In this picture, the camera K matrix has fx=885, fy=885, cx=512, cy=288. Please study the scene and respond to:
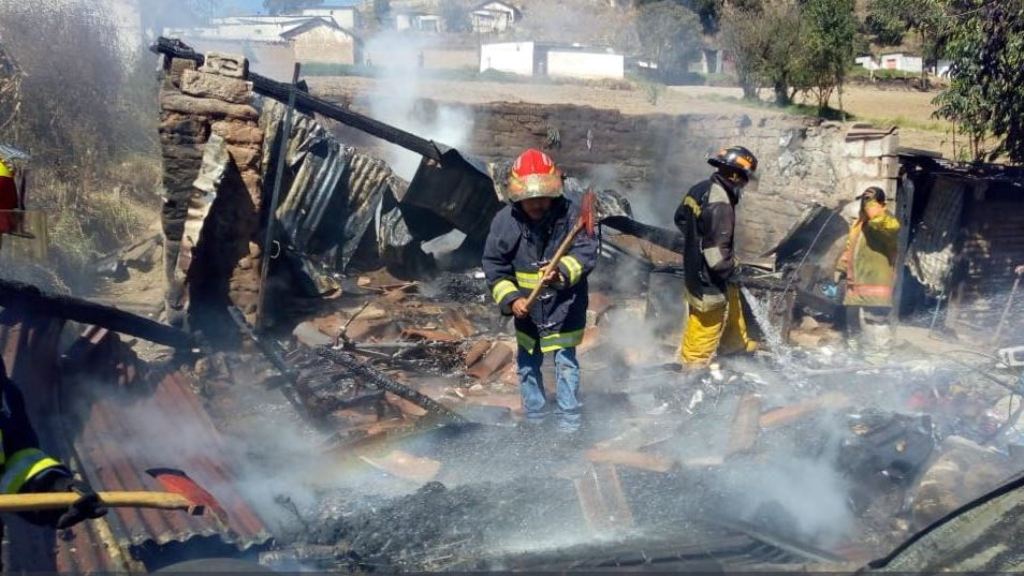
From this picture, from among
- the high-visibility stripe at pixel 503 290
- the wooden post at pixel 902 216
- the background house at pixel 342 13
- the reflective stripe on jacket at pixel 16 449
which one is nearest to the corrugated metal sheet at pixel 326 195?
the high-visibility stripe at pixel 503 290

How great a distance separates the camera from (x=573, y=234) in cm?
531

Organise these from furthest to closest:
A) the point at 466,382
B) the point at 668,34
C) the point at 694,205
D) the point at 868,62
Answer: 1. the point at 868,62
2. the point at 668,34
3. the point at 466,382
4. the point at 694,205

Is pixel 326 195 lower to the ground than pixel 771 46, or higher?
lower

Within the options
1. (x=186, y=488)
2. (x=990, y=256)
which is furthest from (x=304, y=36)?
(x=186, y=488)

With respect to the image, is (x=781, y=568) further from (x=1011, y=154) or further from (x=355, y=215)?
(x=1011, y=154)

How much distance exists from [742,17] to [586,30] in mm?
21597

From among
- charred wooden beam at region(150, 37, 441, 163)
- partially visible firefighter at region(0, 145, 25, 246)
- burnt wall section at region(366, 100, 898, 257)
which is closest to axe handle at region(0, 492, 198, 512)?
partially visible firefighter at region(0, 145, 25, 246)

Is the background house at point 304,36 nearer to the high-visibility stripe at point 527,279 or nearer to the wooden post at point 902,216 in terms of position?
the wooden post at point 902,216

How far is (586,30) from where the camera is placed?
4662 centimetres

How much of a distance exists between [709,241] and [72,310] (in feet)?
13.8

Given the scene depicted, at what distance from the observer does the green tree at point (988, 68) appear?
949cm

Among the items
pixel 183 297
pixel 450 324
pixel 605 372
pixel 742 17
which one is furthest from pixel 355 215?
pixel 742 17

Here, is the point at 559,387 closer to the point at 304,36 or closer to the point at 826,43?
the point at 826,43

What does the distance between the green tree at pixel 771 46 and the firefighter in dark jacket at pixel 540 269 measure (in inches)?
761
